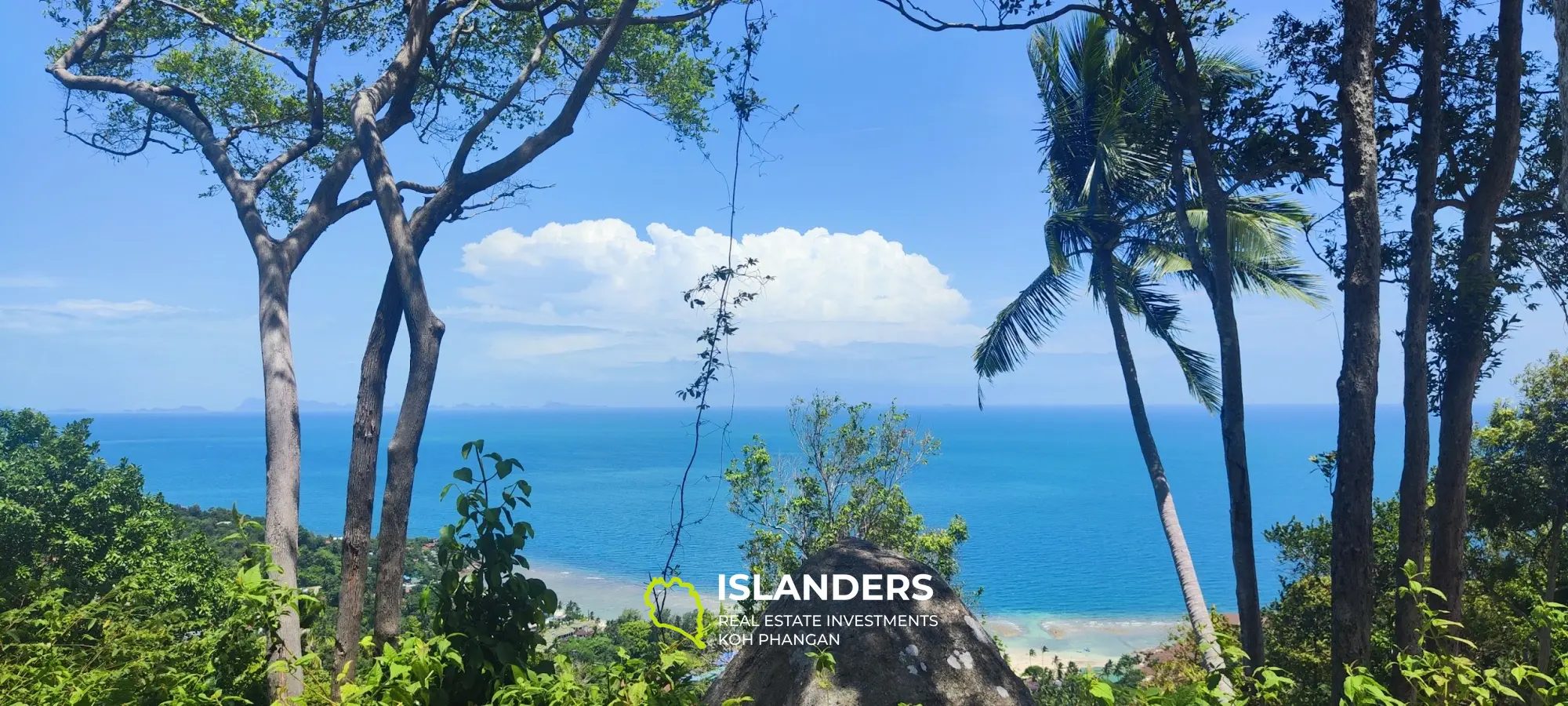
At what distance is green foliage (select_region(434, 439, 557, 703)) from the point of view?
4.87 feet

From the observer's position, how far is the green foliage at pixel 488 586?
4.87ft

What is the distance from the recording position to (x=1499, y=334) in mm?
4977

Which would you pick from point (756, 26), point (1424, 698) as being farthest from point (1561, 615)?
point (756, 26)

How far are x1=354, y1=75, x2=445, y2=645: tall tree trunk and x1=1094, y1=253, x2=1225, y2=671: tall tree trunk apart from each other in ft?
18.6

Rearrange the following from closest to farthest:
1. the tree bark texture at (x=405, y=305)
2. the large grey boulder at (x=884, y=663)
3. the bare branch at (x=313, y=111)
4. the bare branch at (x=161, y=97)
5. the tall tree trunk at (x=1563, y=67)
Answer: the tall tree trunk at (x=1563, y=67), the large grey boulder at (x=884, y=663), the tree bark texture at (x=405, y=305), the bare branch at (x=161, y=97), the bare branch at (x=313, y=111)

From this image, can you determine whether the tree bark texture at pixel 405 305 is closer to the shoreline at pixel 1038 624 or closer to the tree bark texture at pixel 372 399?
the tree bark texture at pixel 372 399

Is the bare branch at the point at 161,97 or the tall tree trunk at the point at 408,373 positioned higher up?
the bare branch at the point at 161,97

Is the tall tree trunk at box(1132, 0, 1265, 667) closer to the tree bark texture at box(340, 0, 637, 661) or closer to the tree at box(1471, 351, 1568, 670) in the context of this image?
the tree at box(1471, 351, 1568, 670)

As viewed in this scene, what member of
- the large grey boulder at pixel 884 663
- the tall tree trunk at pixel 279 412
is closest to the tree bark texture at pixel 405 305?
the tall tree trunk at pixel 279 412

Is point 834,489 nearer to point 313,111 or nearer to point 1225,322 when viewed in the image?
point 1225,322

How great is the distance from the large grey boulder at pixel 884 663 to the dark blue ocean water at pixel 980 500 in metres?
0.92

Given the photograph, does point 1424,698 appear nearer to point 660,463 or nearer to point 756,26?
point 756,26

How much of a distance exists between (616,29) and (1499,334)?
5579 mm

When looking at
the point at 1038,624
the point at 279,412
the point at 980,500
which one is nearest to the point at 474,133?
the point at 279,412
